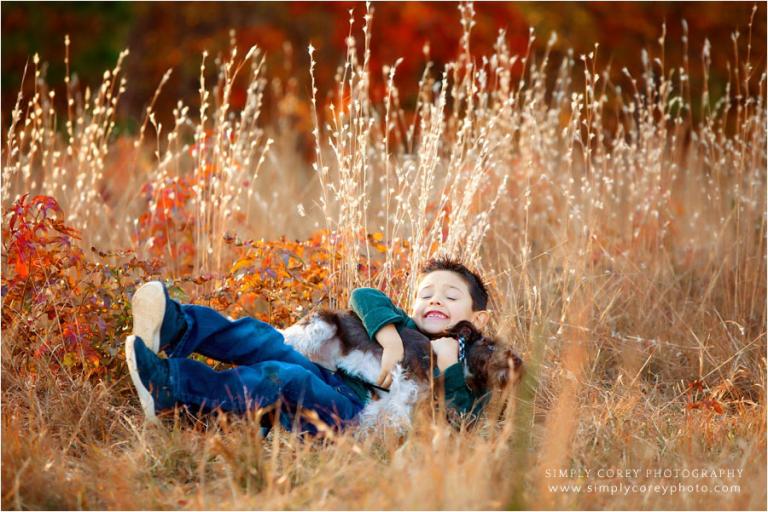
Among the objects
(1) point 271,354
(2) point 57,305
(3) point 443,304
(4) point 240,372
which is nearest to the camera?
(4) point 240,372

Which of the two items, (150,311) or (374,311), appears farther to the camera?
(374,311)

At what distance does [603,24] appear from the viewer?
923 centimetres

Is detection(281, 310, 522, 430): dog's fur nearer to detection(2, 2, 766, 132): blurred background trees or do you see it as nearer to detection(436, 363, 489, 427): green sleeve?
detection(436, 363, 489, 427): green sleeve

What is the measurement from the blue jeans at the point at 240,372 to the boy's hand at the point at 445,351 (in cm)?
29

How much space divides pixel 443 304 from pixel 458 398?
0.31 m

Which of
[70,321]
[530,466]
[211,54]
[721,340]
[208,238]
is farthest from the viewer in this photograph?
[211,54]

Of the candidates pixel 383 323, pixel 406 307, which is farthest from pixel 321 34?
pixel 383 323

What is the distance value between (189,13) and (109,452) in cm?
887

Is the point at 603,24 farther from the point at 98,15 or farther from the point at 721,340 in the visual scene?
the point at 721,340

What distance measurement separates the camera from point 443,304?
283 centimetres

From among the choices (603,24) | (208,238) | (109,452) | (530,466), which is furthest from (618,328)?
(603,24)

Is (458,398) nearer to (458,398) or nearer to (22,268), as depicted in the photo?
(458,398)

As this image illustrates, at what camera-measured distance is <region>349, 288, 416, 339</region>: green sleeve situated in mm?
2699

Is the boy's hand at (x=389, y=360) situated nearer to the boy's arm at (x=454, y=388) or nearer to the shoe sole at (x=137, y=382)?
the boy's arm at (x=454, y=388)
